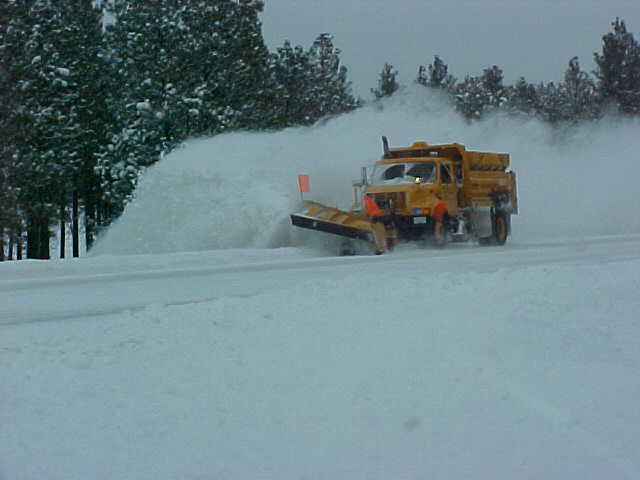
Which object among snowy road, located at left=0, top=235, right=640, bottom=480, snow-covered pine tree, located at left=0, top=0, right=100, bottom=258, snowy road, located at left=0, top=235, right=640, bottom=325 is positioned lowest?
snowy road, located at left=0, top=235, right=640, bottom=480

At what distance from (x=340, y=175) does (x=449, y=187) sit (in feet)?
13.1

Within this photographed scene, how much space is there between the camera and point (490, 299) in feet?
28.9

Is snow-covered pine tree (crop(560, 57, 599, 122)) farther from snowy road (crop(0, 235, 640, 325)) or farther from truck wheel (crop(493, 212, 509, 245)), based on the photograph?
snowy road (crop(0, 235, 640, 325))

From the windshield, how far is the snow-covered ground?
14.7 feet

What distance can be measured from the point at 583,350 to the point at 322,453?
3055 mm

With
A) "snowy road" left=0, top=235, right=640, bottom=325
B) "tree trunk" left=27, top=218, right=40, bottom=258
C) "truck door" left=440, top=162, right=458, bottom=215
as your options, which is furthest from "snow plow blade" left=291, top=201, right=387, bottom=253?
"tree trunk" left=27, top=218, right=40, bottom=258

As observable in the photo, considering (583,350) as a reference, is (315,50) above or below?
above

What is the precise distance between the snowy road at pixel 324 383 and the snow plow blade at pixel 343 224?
613 centimetres

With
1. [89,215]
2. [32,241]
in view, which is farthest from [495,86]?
[32,241]

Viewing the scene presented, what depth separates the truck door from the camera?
1758cm

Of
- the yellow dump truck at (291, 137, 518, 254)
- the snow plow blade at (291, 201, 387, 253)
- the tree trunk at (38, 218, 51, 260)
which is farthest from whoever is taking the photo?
the tree trunk at (38, 218, 51, 260)

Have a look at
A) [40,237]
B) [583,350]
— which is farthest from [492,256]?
[40,237]

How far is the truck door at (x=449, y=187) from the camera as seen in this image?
17.6m

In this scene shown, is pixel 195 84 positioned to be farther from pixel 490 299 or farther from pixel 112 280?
pixel 490 299
